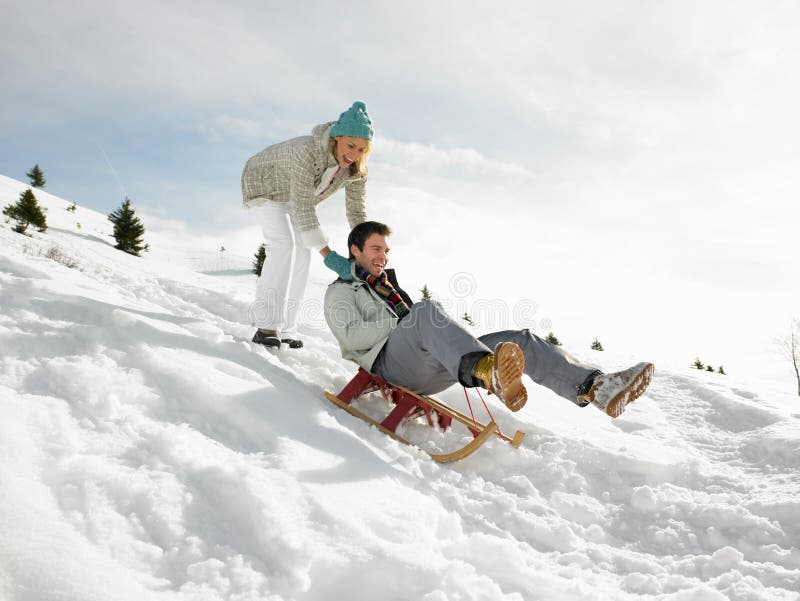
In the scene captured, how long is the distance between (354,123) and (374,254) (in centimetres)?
104

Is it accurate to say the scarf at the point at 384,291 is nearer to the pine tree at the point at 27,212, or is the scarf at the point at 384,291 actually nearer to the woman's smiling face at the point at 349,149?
the woman's smiling face at the point at 349,149

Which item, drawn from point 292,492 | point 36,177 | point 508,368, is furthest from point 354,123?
point 36,177

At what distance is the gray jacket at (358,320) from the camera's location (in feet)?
10.6

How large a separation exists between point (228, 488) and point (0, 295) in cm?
188

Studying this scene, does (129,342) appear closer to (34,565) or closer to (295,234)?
(34,565)

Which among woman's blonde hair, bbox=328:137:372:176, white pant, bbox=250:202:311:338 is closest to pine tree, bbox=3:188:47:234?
white pant, bbox=250:202:311:338

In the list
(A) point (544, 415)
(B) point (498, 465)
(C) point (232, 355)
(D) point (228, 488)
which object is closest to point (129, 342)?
(C) point (232, 355)

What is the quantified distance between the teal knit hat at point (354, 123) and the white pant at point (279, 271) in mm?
795

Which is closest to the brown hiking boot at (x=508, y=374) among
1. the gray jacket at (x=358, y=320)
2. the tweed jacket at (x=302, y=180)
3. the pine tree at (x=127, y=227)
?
the gray jacket at (x=358, y=320)

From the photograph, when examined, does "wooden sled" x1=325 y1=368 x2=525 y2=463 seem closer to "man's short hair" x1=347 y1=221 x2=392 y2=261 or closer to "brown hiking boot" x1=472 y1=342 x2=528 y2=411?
"brown hiking boot" x1=472 y1=342 x2=528 y2=411

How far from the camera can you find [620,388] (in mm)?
2660

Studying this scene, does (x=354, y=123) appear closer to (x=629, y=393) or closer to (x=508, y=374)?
(x=508, y=374)

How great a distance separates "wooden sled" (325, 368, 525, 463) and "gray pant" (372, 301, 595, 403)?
0.33 ft

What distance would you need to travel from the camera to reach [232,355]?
303 centimetres
